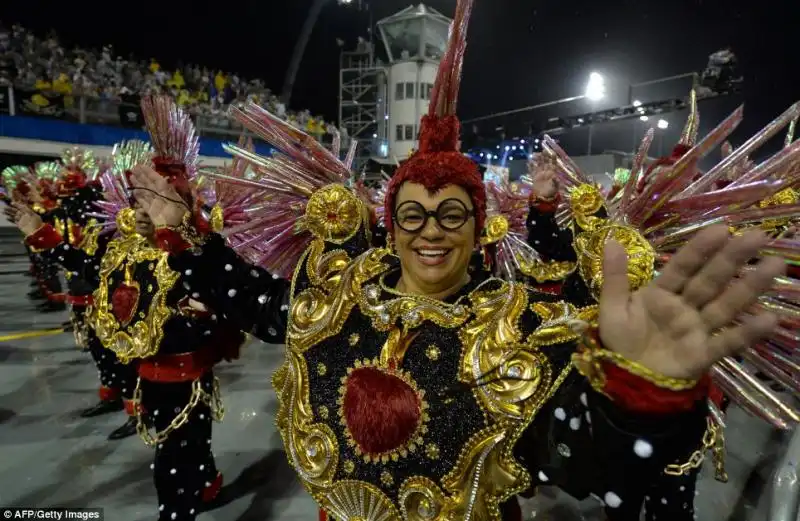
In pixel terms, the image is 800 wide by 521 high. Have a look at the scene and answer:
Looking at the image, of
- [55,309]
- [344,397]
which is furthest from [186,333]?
[55,309]

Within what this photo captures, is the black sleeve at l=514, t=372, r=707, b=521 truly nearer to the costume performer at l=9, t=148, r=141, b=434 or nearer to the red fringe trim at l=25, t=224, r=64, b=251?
the costume performer at l=9, t=148, r=141, b=434

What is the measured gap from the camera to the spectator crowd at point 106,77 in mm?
11258

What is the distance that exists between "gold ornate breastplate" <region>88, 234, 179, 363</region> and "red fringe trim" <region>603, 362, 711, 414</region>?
6.65ft

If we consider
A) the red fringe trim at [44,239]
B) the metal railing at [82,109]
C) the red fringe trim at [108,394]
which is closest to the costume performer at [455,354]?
the red fringe trim at [44,239]

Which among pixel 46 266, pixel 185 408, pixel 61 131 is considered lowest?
pixel 185 408

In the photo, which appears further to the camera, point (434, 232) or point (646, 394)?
point (434, 232)

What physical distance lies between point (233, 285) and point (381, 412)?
2.24ft

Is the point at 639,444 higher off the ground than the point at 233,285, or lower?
lower

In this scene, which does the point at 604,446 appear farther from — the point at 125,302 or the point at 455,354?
the point at 125,302

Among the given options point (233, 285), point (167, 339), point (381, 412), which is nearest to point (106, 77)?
point (167, 339)

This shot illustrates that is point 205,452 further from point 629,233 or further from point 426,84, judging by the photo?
point 426,84

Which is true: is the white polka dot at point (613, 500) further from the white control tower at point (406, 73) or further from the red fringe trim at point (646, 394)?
the white control tower at point (406, 73)

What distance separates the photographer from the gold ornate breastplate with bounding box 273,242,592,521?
1.07 meters

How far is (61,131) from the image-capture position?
1121 centimetres
